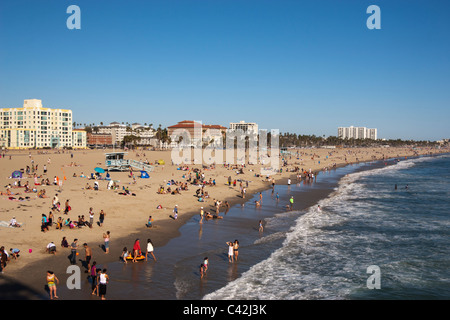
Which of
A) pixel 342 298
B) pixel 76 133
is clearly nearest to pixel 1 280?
pixel 342 298

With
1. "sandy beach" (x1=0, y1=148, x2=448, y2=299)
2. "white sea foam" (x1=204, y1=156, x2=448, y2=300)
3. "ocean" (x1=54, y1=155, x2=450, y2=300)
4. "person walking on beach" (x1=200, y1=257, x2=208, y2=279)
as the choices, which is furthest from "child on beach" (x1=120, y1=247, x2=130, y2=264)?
"white sea foam" (x1=204, y1=156, x2=448, y2=300)

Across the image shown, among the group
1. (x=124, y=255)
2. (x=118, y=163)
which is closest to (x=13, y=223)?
(x=124, y=255)

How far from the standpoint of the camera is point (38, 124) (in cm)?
11319

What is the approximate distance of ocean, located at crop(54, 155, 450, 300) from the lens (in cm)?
1322

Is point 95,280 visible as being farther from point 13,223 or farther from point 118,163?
point 118,163

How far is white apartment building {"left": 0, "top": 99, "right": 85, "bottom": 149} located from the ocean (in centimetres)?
10325

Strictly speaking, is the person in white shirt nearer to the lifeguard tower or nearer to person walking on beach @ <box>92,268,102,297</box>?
person walking on beach @ <box>92,268,102,297</box>

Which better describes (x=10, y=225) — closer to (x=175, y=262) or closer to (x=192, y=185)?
(x=175, y=262)

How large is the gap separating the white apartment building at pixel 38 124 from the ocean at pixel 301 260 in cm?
10325

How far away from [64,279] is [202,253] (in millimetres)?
6645

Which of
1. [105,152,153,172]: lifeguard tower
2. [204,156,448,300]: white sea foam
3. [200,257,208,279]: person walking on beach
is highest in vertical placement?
[105,152,153,172]: lifeguard tower

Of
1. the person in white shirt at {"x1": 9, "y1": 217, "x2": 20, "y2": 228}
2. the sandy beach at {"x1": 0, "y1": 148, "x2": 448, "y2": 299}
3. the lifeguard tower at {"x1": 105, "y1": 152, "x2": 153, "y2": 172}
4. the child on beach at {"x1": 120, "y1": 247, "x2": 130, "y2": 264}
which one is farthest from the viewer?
the lifeguard tower at {"x1": 105, "y1": 152, "x2": 153, "y2": 172}

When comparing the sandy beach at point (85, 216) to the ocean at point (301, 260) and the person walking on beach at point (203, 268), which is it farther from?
the person walking on beach at point (203, 268)
